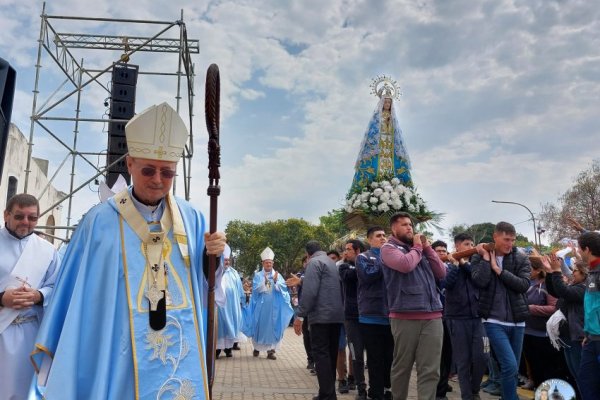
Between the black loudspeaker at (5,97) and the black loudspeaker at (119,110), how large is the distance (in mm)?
8277

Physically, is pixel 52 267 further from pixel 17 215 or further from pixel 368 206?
pixel 368 206

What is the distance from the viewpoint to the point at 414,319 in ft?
18.7

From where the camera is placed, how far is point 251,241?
56.4 m

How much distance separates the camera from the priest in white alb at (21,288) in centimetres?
393

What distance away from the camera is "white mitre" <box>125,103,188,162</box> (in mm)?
3221

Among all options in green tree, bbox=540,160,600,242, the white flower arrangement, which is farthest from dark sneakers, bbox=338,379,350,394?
green tree, bbox=540,160,600,242

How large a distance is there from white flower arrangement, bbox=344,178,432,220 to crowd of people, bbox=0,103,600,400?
2273 millimetres

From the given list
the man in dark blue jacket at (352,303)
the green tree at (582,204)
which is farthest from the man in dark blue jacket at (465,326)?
the green tree at (582,204)

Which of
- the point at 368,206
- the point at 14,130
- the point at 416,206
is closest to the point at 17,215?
the point at 368,206

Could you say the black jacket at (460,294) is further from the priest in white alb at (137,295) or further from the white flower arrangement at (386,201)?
the priest in white alb at (137,295)

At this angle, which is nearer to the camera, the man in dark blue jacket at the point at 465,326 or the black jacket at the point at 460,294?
the man in dark blue jacket at the point at 465,326

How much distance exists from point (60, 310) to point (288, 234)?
53204mm

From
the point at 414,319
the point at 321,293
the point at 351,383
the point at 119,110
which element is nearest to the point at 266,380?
the point at 351,383

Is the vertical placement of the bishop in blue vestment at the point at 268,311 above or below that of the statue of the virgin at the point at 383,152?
below
